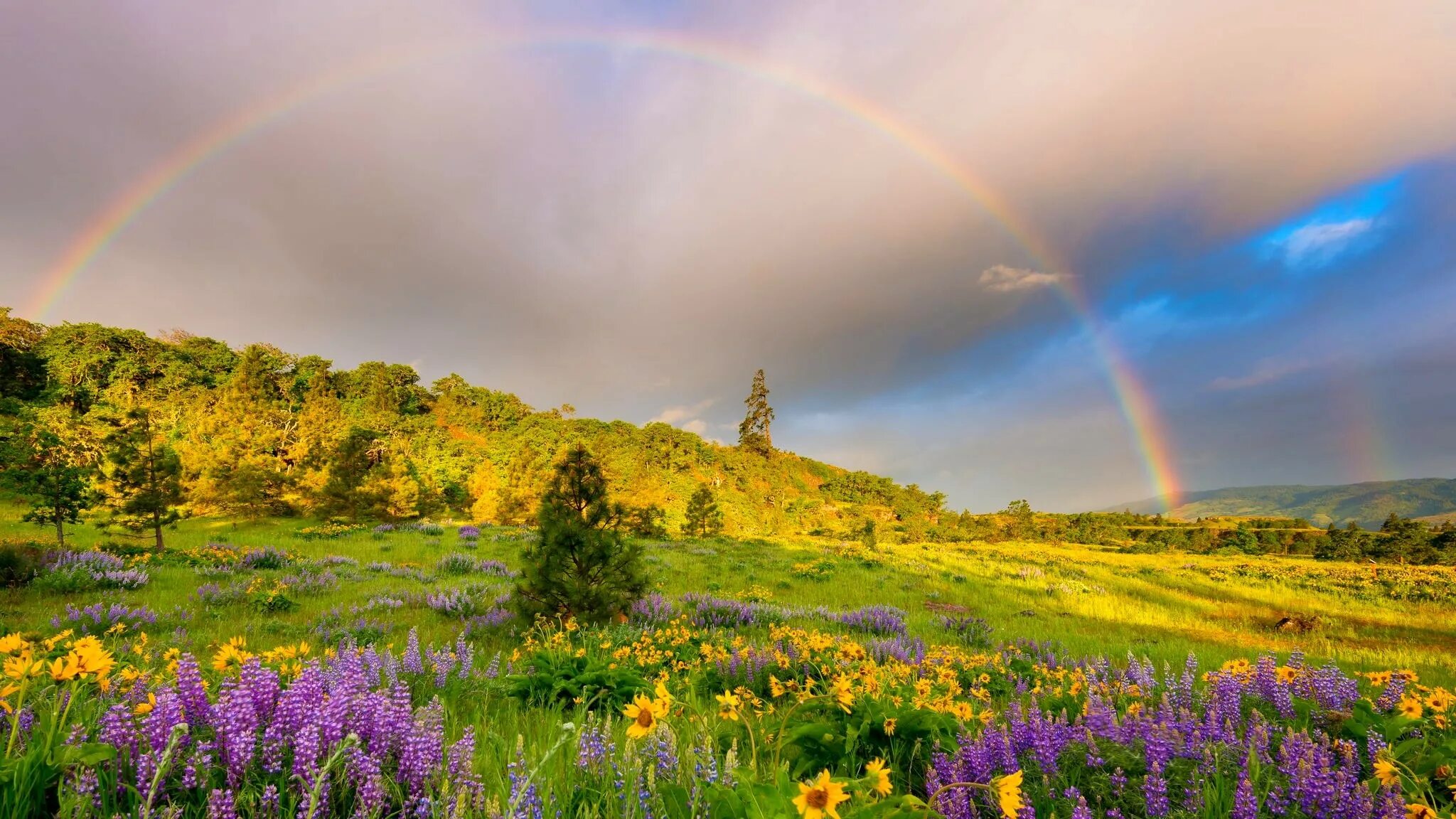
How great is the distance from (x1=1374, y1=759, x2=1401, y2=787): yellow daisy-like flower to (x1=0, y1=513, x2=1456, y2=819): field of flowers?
0.06 feet

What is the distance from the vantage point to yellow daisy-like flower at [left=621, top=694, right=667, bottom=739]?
5.77 ft

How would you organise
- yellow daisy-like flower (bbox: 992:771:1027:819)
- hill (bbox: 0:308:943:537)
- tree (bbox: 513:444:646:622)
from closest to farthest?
1. yellow daisy-like flower (bbox: 992:771:1027:819)
2. tree (bbox: 513:444:646:622)
3. hill (bbox: 0:308:943:537)

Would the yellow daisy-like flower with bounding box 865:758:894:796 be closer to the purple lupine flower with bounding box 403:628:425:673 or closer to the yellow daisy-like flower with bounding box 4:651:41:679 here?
the yellow daisy-like flower with bounding box 4:651:41:679

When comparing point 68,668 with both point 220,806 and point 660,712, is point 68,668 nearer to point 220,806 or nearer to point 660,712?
point 220,806

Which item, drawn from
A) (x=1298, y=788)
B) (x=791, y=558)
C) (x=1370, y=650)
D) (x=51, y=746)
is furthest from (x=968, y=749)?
(x=791, y=558)

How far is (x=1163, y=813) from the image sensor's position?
205 cm

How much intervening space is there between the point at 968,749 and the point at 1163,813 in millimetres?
684

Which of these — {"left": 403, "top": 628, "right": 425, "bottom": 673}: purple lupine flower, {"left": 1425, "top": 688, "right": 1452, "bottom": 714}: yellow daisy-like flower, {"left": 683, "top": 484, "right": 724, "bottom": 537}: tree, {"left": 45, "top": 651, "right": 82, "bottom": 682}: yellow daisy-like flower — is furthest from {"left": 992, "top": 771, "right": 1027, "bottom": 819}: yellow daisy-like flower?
{"left": 683, "top": 484, "right": 724, "bottom": 537}: tree

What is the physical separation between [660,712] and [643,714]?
0.26m

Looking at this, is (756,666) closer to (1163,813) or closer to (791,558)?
(1163,813)

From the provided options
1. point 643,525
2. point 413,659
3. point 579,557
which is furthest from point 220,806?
point 643,525

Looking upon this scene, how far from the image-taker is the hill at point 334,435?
2645 cm

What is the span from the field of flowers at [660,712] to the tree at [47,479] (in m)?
3.61

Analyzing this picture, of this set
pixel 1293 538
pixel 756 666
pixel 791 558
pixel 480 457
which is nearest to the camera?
pixel 756 666
